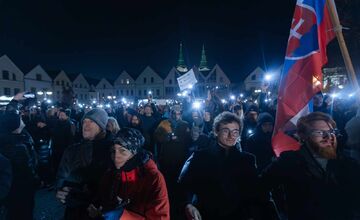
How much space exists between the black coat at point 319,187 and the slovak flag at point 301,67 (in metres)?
0.78

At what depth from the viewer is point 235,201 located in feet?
8.57

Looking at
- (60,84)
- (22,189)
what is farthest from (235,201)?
(60,84)

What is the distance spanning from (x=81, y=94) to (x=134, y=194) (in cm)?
7118

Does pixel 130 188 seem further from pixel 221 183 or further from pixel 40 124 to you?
pixel 40 124

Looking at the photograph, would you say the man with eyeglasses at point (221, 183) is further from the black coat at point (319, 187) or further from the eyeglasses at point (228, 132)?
the black coat at point (319, 187)

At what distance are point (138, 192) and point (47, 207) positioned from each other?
4282mm

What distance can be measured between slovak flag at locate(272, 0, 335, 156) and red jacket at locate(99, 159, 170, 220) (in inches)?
64.6

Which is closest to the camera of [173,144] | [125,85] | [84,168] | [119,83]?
[84,168]

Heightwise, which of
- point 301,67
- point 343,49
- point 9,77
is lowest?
point 301,67

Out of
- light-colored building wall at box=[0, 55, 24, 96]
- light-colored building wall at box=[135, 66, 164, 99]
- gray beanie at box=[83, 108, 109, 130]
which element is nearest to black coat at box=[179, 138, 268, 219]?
gray beanie at box=[83, 108, 109, 130]

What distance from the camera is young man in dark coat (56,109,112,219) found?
2.50m

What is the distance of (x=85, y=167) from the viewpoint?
3.01 m

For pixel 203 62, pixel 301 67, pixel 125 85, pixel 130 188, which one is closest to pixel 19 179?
pixel 130 188

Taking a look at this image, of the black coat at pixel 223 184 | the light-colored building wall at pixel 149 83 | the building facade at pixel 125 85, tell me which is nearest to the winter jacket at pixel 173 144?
the black coat at pixel 223 184
